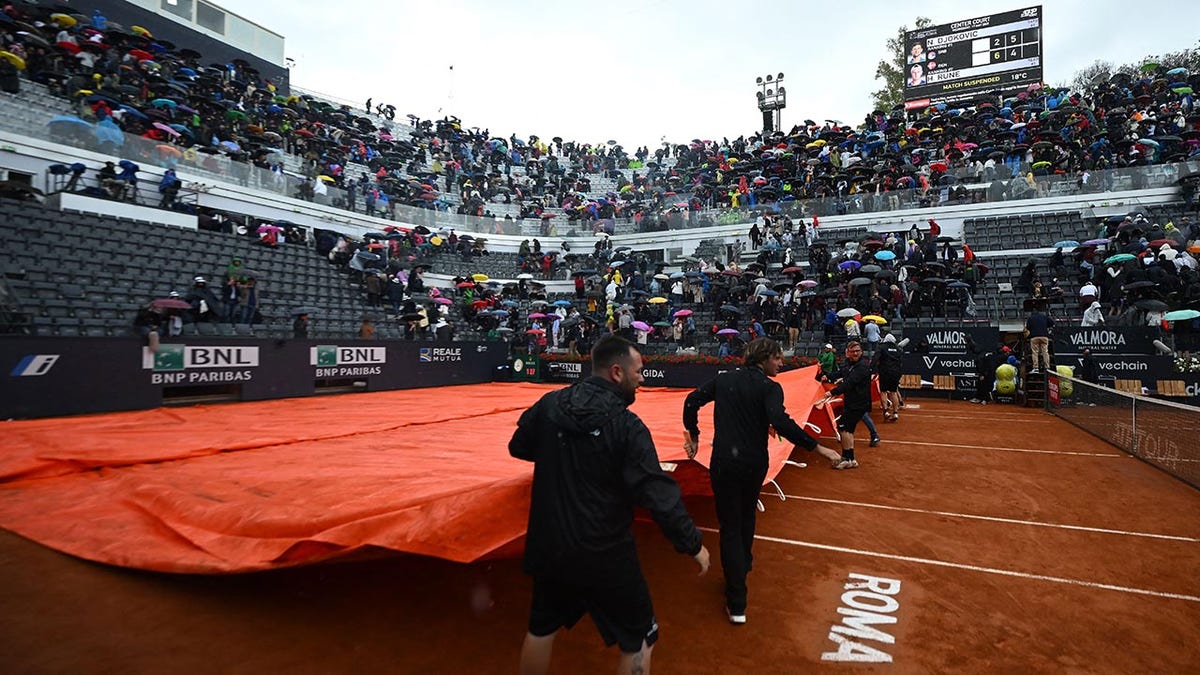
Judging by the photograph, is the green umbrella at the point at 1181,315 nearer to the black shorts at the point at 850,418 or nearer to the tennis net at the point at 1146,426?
the tennis net at the point at 1146,426

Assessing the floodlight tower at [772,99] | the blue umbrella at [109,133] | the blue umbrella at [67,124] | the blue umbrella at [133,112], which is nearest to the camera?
the blue umbrella at [67,124]

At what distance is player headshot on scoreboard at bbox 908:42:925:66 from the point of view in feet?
128

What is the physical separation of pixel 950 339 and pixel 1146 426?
338 inches

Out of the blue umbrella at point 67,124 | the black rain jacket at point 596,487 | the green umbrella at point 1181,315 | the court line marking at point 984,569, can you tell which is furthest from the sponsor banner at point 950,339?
the blue umbrella at point 67,124

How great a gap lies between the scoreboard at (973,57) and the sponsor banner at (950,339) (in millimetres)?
27395

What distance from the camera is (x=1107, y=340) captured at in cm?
1612

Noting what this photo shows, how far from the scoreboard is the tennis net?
3155 cm

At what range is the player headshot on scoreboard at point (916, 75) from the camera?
1543 inches

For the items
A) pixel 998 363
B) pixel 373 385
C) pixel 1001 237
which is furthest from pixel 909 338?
pixel 373 385

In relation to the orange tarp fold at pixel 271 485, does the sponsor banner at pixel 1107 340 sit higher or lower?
higher

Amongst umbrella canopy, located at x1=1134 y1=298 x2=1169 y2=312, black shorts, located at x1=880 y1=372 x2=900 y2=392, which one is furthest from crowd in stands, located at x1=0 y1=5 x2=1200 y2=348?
black shorts, located at x1=880 y1=372 x2=900 y2=392

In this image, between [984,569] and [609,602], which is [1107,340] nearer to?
[984,569]

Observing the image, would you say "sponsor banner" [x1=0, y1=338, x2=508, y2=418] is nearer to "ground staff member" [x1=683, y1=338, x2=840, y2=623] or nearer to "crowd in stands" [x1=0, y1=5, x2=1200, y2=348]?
"crowd in stands" [x1=0, y1=5, x2=1200, y2=348]

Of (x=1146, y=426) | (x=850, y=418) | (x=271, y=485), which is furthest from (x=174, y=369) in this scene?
(x=1146, y=426)
